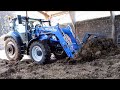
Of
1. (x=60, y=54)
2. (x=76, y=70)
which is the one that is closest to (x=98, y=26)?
(x=60, y=54)

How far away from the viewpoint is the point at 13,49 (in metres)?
8.98

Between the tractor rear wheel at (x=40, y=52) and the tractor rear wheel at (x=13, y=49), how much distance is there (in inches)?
29.4

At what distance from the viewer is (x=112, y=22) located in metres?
10.3

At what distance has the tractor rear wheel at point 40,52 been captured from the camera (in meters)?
7.57

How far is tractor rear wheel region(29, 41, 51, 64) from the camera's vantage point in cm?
757

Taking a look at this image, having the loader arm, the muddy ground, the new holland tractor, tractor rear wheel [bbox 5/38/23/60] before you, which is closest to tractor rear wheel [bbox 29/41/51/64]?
the new holland tractor

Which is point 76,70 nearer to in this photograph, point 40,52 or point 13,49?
point 40,52

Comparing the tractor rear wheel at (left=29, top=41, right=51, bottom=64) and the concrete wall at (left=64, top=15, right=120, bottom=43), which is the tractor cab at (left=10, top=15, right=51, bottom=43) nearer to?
the tractor rear wheel at (left=29, top=41, right=51, bottom=64)

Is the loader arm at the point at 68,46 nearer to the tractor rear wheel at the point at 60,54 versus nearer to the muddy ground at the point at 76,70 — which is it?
the muddy ground at the point at 76,70

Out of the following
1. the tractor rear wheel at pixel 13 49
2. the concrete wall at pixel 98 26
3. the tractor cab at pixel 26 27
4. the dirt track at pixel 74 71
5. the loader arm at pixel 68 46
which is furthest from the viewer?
the concrete wall at pixel 98 26

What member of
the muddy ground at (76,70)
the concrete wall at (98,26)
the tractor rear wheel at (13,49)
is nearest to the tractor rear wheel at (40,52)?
the muddy ground at (76,70)
